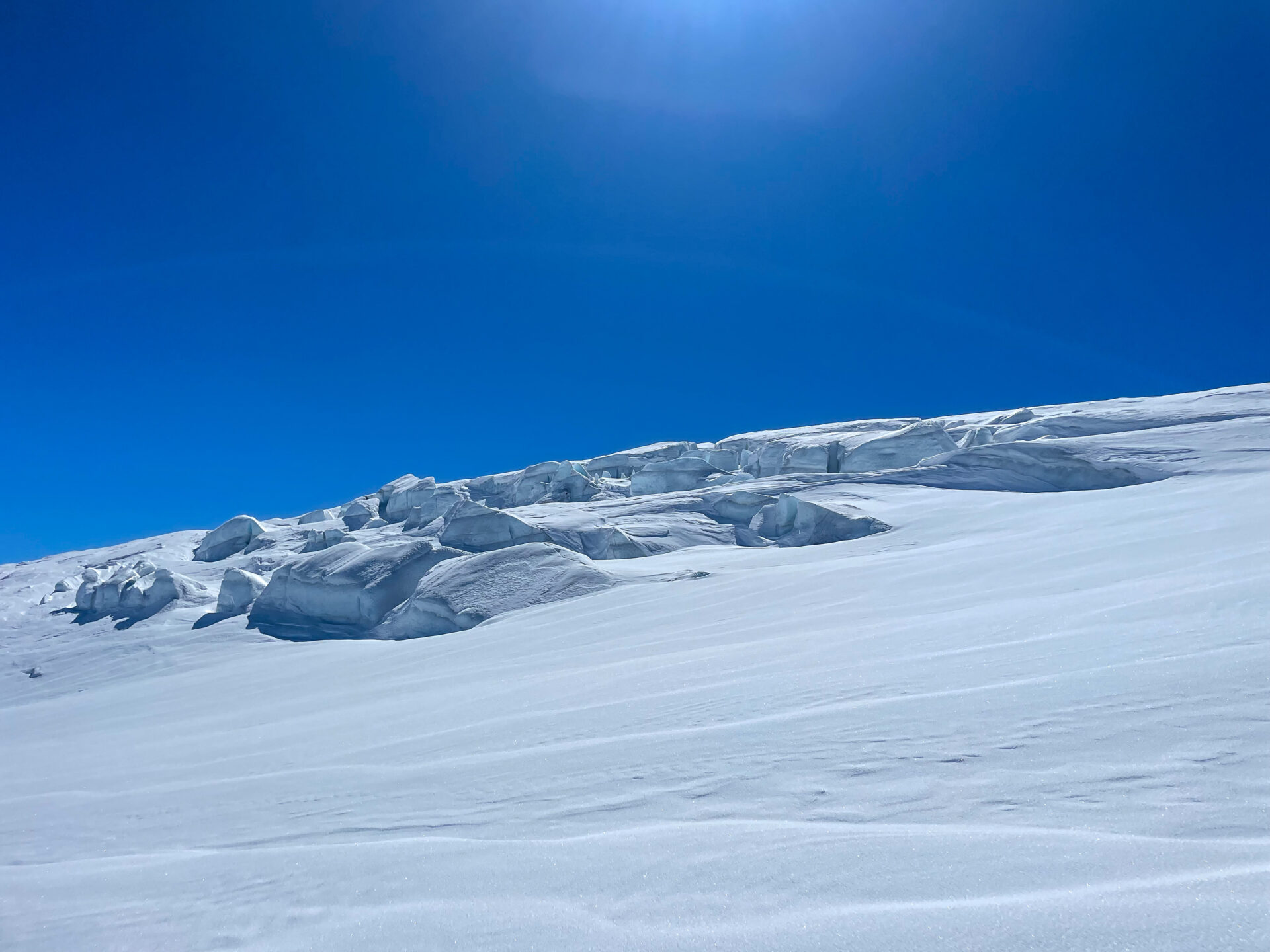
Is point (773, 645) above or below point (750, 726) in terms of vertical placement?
above

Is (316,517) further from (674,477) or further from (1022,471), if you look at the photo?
(1022,471)

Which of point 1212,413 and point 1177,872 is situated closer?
point 1177,872

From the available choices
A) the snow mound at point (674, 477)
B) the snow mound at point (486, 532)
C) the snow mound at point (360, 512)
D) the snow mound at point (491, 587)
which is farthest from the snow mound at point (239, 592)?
the snow mound at point (360, 512)

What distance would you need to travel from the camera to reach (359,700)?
794 centimetres

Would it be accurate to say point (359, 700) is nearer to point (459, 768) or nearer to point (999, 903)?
point (459, 768)

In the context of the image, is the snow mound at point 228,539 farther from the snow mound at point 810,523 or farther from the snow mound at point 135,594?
the snow mound at point 810,523

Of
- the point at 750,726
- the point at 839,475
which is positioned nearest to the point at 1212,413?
the point at 839,475

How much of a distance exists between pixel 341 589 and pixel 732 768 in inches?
531

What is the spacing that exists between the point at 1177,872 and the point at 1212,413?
25755 mm

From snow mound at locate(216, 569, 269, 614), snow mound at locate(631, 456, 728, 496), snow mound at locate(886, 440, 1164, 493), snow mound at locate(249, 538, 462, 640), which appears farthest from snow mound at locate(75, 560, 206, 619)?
snow mound at locate(886, 440, 1164, 493)

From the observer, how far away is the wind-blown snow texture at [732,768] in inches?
84.4

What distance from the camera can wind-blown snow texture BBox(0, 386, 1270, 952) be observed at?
2.14m

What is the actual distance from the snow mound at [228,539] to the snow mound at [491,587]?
19.1 meters

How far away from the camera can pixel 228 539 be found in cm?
2989
